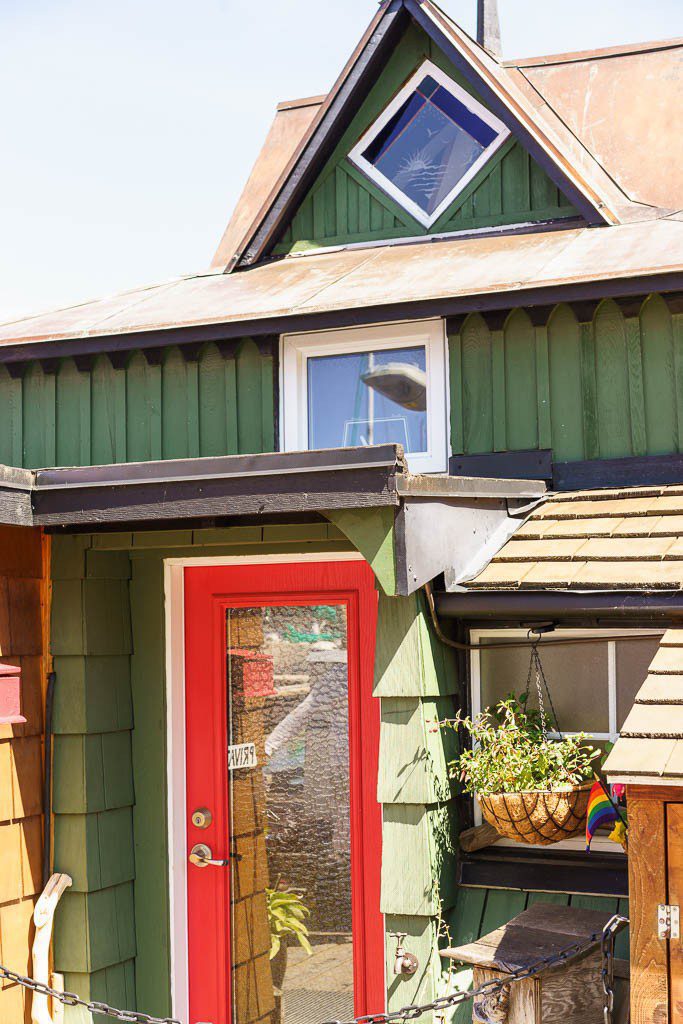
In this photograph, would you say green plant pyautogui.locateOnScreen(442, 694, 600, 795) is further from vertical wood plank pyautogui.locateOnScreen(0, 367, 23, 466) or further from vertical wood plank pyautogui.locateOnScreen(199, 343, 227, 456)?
vertical wood plank pyautogui.locateOnScreen(0, 367, 23, 466)

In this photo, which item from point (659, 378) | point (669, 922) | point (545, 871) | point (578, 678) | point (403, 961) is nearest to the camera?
point (669, 922)

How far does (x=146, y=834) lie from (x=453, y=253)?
134 inches

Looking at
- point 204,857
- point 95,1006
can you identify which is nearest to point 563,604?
point 95,1006

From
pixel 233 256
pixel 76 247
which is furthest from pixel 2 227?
pixel 233 256

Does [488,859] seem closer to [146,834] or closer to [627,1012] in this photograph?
[627,1012]

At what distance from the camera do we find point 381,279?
5992 mm

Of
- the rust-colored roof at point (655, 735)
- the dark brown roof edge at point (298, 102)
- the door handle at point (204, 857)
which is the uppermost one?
the dark brown roof edge at point (298, 102)

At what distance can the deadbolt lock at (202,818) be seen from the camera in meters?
5.75

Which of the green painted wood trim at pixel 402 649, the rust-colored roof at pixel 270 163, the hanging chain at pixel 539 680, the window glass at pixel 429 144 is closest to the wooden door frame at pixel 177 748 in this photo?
the hanging chain at pixel 539 680

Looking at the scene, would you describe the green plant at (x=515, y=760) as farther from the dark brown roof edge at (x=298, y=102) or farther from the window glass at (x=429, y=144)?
the dark brown roof edge at (x=298, y=102)

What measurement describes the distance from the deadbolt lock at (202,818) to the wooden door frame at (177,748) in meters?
0.07

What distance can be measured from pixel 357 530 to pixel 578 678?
4.50 ft

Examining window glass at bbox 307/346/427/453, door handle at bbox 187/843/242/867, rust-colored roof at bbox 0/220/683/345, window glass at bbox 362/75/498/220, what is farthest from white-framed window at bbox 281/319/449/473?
door handle at bbox 187/843/242/867

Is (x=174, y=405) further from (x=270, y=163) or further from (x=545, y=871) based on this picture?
(x=545, y=871)
